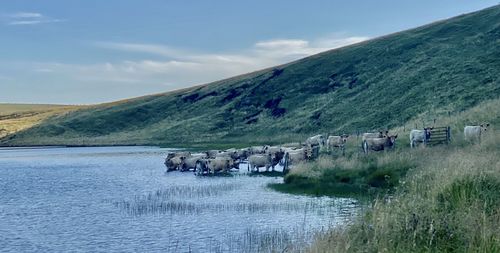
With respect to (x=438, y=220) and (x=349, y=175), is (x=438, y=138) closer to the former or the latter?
(x=349, y=175)

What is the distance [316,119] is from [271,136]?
645 cm

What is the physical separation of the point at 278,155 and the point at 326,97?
178 feet

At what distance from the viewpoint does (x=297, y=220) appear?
20734mm

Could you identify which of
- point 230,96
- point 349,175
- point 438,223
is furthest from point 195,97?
point 438,223

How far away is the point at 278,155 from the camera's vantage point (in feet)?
146

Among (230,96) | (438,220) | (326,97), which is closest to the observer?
(438,220)

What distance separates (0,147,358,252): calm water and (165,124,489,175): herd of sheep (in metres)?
4.14

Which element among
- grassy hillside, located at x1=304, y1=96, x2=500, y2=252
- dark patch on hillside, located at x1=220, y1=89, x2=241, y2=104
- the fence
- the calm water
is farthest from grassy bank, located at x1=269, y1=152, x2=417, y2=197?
dark patch on hillside, located at x1=220, y1=89, x2=241, y2=104

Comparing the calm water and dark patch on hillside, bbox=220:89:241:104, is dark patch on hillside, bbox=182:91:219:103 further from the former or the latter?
the calm water

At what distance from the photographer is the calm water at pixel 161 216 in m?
18.1

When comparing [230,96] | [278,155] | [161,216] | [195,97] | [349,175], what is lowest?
[161,216]

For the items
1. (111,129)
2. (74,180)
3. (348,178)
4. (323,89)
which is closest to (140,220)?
(348,178)

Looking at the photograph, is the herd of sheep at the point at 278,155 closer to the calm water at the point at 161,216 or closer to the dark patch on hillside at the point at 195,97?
the calm water at the point at 161,216

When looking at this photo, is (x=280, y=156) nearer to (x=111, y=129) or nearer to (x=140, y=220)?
(x=140, y=220)
